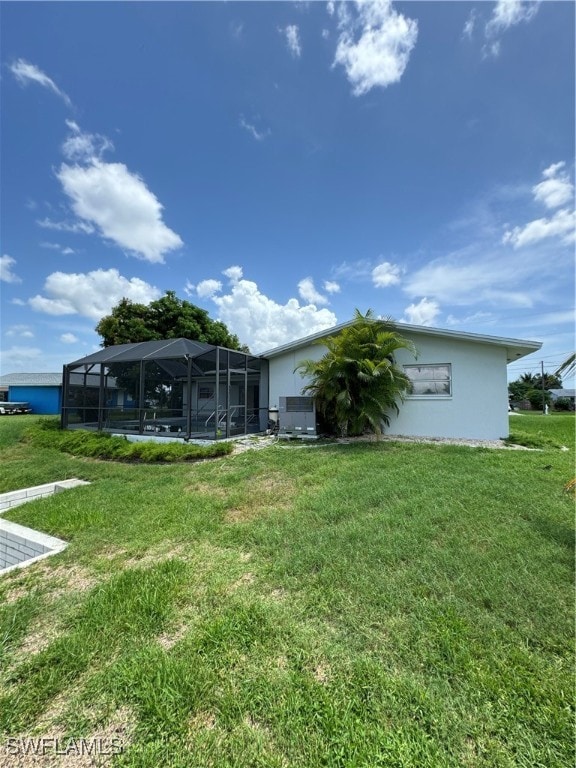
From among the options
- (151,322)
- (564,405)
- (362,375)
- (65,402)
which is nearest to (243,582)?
(362,375)

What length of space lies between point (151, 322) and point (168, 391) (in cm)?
1096

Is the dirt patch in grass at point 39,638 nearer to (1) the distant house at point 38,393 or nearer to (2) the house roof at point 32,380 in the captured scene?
(1) the distant house at point 38,393

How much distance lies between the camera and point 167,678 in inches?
68.7

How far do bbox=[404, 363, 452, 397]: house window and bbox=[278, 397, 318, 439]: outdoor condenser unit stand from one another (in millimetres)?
3195

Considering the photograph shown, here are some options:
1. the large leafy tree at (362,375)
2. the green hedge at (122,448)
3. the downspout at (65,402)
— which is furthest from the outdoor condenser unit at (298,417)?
the downspout at (65,402)

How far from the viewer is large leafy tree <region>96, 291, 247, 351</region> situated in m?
19.6

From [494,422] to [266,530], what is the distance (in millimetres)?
8414

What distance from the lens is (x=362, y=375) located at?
8.41 meters

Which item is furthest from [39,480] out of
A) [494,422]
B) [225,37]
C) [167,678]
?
[225,37]

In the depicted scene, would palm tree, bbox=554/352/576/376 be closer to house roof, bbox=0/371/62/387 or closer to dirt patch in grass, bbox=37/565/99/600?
dirt patch in grass, bbox=37/565/99/600

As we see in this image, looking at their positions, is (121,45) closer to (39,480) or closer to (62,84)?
(62,84)

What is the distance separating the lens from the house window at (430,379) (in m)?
9.73

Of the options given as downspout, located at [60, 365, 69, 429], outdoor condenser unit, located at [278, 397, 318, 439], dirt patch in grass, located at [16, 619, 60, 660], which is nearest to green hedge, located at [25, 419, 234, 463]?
downspout, located at [60, 365, 69, 429]

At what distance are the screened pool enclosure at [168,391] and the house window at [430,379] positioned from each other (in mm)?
5134
